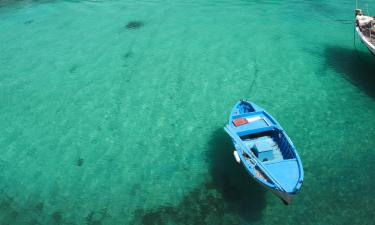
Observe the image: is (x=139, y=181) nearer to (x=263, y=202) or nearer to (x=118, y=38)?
(x=263, y=202)

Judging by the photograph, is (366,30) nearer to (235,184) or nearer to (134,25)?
(235,184)

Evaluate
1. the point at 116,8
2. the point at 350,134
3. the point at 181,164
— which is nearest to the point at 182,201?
the point at 181,164

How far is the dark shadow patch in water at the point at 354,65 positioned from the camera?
26.5 meters

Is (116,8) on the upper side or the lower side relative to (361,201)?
upper

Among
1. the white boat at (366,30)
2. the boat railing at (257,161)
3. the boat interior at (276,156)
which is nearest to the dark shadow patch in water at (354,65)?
the white boat at (366,30)

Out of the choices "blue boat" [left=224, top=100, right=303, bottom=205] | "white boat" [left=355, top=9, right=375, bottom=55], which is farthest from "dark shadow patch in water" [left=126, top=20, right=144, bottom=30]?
"white boat" [left=355, top=9, right=375, bottom=55]

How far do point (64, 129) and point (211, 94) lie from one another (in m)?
11.6

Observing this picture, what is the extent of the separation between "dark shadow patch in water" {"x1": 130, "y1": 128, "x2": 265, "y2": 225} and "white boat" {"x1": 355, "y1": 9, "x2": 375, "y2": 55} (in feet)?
47.7

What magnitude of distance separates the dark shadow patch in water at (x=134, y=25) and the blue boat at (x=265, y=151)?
20.2m

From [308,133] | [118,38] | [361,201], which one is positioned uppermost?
[118,38]

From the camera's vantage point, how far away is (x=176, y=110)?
83.2 ft

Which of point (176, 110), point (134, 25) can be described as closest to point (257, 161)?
point (176, 110)

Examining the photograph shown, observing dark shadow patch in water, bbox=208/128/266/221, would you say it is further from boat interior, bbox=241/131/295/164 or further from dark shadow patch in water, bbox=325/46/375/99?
dark shadow patch in water, bbox=325/46/375/99

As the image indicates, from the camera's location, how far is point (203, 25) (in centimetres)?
3706
